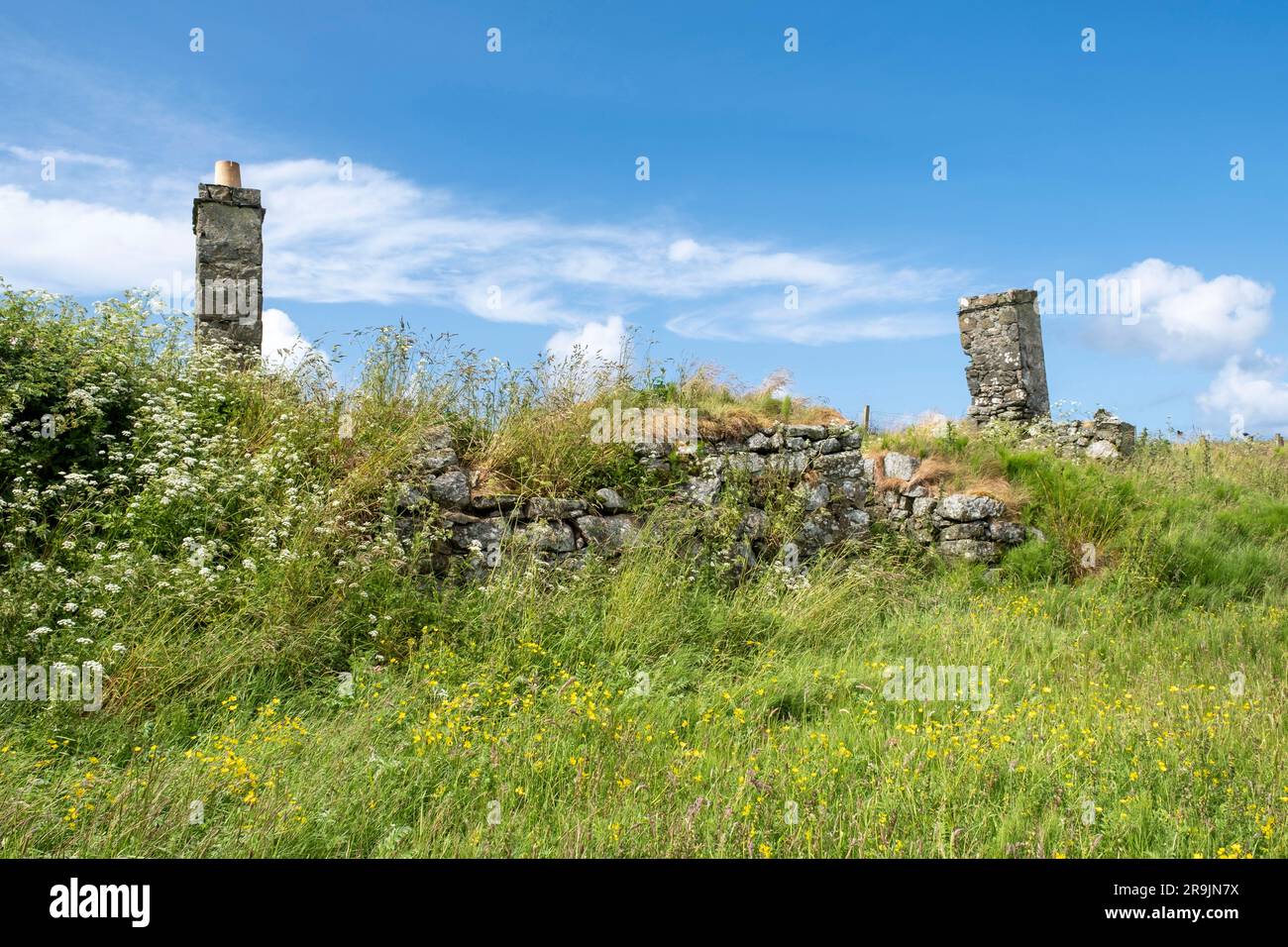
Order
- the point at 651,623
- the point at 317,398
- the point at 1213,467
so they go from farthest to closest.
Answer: the point at 1213,467 < the point at 317,398 < the point at 651,623

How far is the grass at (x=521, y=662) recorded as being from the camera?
4.05 metres

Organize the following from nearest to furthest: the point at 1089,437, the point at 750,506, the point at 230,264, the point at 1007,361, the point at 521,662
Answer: the point at 521,662 → the point at 750,506 → the point at 230,264 → the point at 1089,437 → the point at 1007,361

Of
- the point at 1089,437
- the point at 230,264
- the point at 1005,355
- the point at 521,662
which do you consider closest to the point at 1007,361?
the point at 1005,355

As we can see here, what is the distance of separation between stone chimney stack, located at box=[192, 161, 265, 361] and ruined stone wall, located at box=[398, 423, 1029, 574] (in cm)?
367

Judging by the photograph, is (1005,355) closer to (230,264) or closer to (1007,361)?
(1007,361)

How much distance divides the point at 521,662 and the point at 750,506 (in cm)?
388

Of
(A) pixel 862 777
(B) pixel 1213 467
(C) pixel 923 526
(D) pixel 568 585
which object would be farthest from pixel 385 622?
(B) pixel 1213 467

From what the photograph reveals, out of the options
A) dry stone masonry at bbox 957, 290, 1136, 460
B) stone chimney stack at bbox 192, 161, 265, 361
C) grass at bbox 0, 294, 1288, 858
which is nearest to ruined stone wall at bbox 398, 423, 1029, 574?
grass at bbox 0, 294, 1288, 858

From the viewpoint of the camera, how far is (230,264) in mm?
10398

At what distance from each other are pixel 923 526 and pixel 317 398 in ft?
23.4

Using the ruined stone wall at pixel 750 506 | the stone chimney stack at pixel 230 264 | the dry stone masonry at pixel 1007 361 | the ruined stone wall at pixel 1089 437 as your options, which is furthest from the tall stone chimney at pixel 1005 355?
the stone chimney stack at pixel 230 264

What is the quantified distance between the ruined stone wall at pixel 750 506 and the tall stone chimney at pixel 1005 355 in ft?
24.3

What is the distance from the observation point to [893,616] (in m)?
8.28

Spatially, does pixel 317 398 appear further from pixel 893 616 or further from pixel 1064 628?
pixel 1064 628
